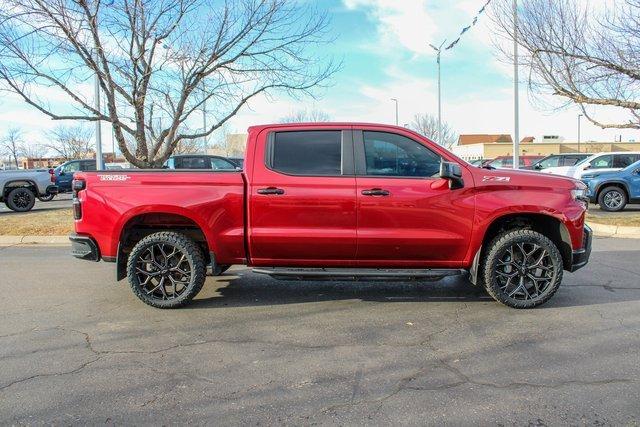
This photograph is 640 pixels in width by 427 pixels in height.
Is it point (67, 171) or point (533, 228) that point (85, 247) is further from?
point (67, 171)

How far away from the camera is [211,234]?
17.3ft

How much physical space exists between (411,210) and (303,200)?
1089mm

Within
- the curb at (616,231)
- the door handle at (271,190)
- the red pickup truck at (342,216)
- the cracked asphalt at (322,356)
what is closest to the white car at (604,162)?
the curb at (616,231)

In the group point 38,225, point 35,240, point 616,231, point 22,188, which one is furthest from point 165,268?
point 22,188

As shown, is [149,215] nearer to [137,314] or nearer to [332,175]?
[137,314]

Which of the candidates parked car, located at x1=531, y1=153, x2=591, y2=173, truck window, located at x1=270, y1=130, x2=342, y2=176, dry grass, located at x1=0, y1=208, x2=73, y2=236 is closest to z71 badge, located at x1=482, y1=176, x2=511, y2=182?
truck window, located at x1=270, y1=130, x2=342, y2=176

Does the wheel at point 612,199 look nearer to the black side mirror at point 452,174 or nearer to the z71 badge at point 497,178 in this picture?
the z71 badge at point 497,178

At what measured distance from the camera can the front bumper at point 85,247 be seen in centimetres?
545

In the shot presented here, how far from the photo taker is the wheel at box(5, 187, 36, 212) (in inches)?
620

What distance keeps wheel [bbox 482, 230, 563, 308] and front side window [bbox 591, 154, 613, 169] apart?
1259 centimetres

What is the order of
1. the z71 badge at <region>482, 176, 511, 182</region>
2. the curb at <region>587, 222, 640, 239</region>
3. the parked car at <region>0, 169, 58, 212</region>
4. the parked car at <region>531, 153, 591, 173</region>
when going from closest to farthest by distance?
the z71 badge at <region>482, 176, 511, 182</region>, the curb at <region>587, 222, 640, 239</region>, the parked car at <region>0, 169, 58, 212</region>, the parked car at <region>531, 153, 591, 173</region>

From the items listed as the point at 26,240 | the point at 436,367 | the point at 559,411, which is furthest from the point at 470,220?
the point at 26,240

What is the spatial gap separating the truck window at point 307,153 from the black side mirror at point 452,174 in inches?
41.0

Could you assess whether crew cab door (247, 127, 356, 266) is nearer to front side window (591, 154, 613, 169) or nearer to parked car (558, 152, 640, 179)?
parked car (558, 152, 640, 179)
